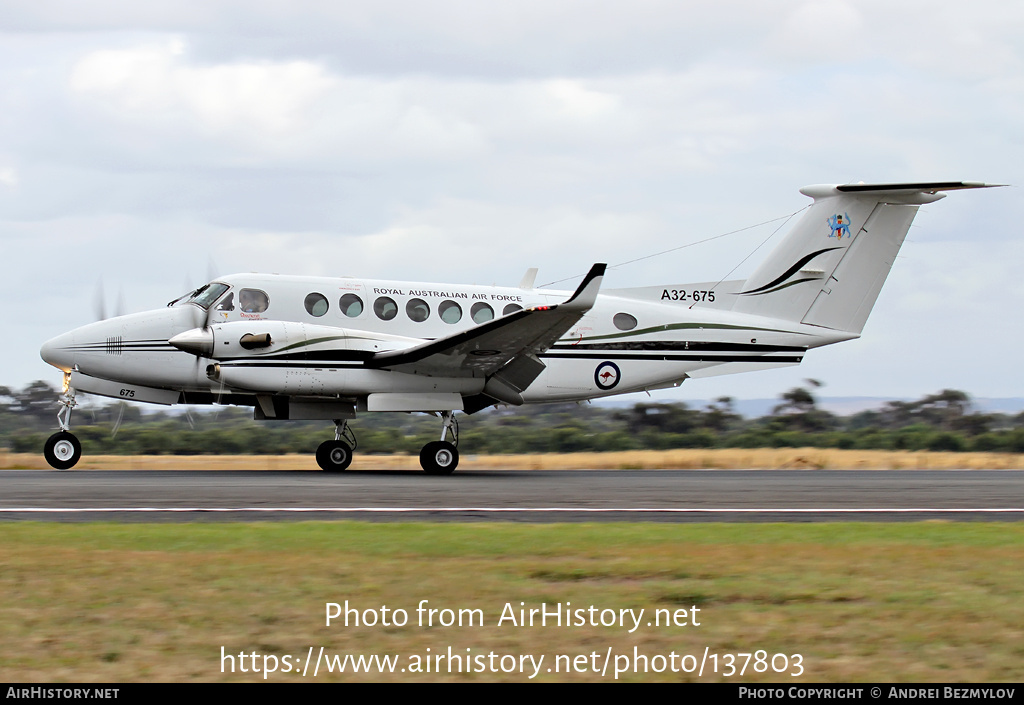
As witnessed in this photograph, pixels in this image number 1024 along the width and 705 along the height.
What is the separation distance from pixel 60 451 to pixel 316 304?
4.89 m

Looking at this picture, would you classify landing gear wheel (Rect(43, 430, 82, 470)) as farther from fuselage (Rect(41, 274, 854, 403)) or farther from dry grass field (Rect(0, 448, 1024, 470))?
dry grass field (Rect(0, 448, 1024, 470))

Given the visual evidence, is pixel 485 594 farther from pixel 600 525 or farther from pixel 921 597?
pixel 600 525

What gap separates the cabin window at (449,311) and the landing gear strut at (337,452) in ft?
8.88

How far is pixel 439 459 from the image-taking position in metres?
17.6

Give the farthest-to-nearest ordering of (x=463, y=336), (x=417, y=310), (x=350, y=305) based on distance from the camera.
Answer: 1. (x=417, y=310)
2. (x=350, y=305)
3. (x=463, y=336)

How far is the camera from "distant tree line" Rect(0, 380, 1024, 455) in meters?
32.2

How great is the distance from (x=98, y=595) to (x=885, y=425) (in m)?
45.3

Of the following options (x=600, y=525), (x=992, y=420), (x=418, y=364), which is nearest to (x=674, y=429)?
(x=992, y=420)

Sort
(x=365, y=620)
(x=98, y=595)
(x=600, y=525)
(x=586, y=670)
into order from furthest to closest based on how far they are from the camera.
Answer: (x=600, y=525), (x=98, y=595), (x=365, y=620), (x=586, y=670)

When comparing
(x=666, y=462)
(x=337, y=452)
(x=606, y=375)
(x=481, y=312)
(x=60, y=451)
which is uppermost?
(x=481, y=312)

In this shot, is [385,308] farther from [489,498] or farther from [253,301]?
[489,498]

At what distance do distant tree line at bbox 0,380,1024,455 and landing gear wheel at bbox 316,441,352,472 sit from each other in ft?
25.8

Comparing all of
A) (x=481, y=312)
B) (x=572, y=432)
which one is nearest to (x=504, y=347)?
(x=481, y=312)

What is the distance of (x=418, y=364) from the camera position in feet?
56.3
